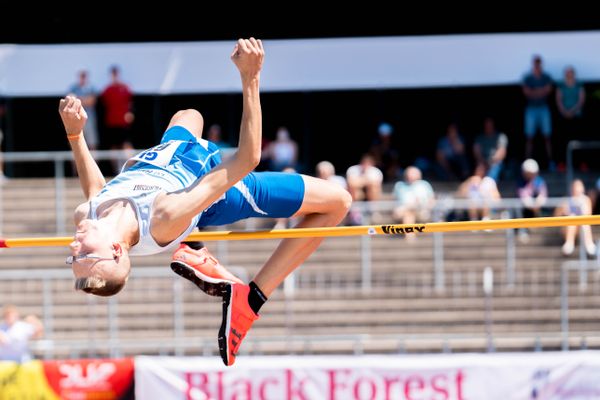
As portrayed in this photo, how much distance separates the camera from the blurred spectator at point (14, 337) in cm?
1327

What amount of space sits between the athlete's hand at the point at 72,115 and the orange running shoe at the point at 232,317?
1221 mm

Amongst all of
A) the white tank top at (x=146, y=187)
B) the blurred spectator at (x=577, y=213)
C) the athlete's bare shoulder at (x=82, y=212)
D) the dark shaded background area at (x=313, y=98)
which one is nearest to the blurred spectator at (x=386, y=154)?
the dark shaded background area at (x=313, y=98)

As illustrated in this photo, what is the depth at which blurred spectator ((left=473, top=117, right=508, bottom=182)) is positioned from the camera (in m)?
17.0

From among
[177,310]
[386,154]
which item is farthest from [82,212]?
[386,154]

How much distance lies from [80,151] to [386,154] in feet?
33.9

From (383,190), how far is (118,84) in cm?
381

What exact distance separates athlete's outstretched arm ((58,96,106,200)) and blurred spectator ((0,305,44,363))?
593cm

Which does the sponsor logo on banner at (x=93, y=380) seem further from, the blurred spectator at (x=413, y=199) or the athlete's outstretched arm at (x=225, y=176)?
the blurred spectator at (x=413, y=199)

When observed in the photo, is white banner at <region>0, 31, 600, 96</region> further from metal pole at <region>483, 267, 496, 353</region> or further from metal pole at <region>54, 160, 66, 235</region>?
metal pole at <region>483, 267, 496, 353</region>

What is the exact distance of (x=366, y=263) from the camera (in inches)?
618

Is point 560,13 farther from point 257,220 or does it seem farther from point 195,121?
point 195,121

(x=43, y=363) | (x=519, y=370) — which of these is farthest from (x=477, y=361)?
(x=43, y=363)

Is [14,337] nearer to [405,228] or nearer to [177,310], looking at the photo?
[177,310]

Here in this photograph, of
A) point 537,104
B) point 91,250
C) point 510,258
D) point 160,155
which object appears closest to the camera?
point 91,250
